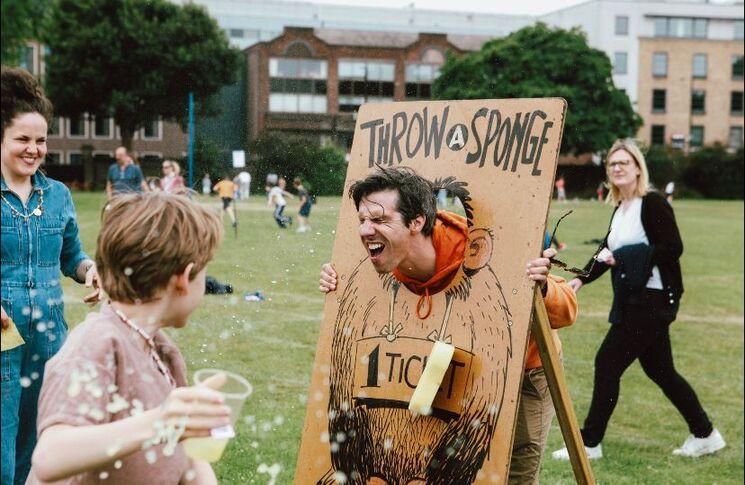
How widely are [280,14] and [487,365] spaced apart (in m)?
55.1

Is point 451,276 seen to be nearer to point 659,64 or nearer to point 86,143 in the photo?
point 86,143

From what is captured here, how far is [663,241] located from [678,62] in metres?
63.6

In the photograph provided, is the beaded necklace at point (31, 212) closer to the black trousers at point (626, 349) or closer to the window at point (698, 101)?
the black trousers at point (626, 349)

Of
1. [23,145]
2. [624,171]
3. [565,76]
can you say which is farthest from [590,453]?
[565,76]

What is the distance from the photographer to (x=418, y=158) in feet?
10.5

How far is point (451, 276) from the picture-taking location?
9.80 feet

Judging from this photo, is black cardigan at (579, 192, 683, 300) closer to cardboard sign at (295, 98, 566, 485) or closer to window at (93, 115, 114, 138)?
cardboard sign at (295, 98, 566, 485)

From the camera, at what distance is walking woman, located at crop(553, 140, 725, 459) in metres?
4.89

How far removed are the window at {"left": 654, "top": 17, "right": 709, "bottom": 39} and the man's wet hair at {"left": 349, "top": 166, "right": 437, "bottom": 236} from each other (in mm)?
65855

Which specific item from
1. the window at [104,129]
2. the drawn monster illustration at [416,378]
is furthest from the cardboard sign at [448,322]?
the window at [104,129]

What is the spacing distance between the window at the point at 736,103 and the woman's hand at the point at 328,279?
6626 centimetres

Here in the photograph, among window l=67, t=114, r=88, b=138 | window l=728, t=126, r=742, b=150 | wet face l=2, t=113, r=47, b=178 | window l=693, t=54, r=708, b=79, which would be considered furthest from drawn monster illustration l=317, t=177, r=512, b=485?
window l=693, t=54, r=708, b=79

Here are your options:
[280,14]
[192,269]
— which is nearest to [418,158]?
[192,269]

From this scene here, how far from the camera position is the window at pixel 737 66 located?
62969 mm
